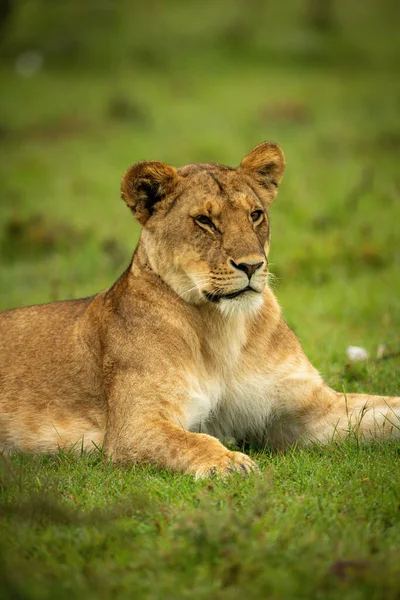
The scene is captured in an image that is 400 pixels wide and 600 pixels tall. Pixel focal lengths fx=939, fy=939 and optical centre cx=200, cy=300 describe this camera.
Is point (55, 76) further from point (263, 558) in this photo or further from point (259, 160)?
point (263, 558)

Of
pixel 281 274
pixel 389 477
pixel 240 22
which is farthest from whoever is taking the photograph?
pixel 240 22

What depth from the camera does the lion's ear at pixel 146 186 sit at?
13.9ft

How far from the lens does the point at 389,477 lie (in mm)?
3482

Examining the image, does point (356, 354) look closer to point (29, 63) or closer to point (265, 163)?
point (265, 163)

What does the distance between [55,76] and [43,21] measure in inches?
354

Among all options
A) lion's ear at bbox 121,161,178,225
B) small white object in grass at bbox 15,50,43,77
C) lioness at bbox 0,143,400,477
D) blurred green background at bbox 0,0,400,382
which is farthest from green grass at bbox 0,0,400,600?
lion's ear at bbox 121,161,178,225

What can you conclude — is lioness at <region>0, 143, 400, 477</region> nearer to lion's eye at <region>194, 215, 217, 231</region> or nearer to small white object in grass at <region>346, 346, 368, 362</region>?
lion's eye at <region>194, 215, 217, 231</region>

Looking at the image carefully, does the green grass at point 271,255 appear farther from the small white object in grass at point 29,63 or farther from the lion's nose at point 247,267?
the lion's nose at point 247,267

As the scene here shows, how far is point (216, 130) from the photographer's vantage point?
1603 centimetres

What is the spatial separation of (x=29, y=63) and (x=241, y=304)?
71.5 feet

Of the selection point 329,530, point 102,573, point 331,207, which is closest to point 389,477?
point 329,530

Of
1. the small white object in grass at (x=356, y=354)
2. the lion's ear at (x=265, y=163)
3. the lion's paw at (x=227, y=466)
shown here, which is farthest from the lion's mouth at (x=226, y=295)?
the small white object in grass at (x=356, y=354)

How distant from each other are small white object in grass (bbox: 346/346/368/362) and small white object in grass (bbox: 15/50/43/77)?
1875cm

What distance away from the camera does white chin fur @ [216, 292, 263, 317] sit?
3969 millimetres
